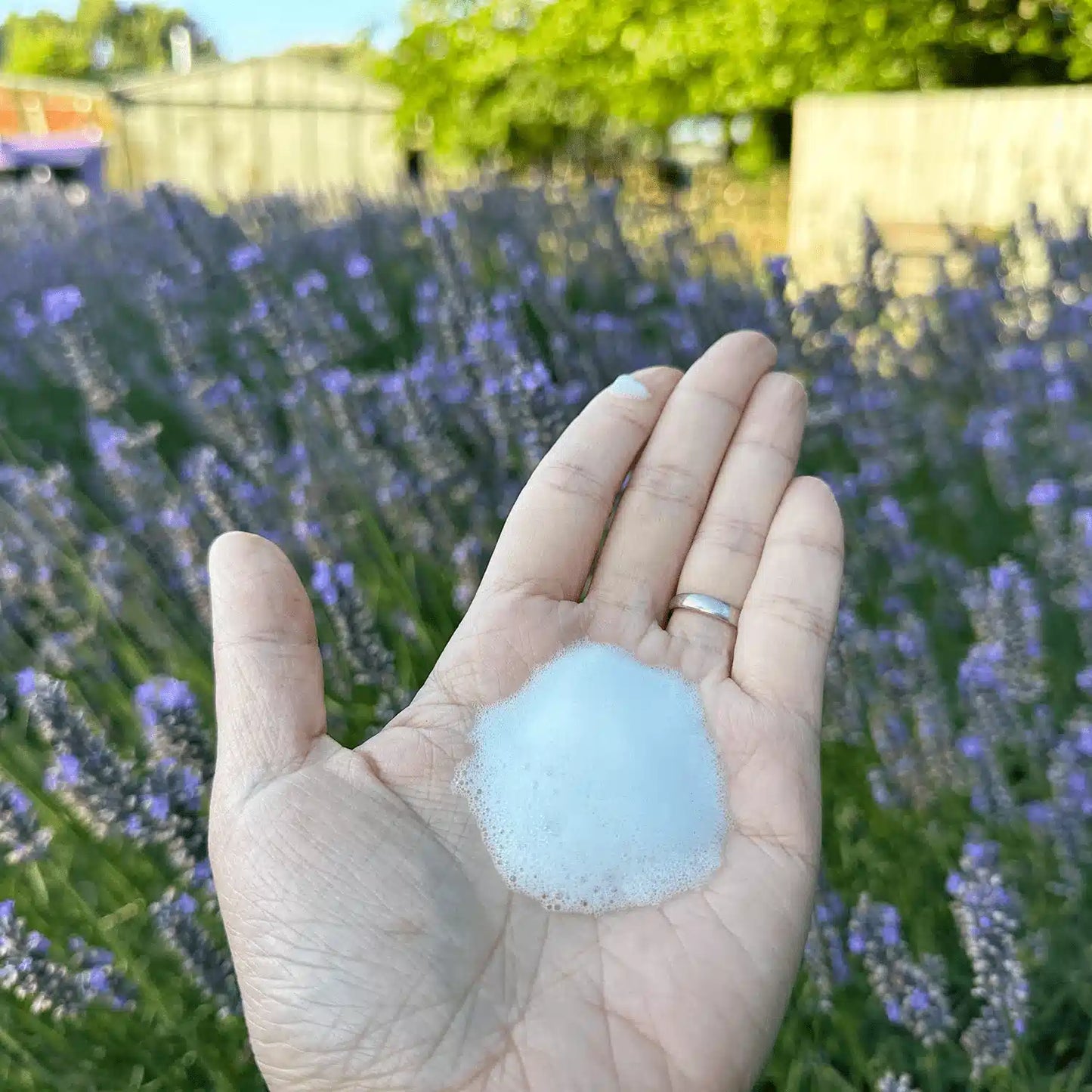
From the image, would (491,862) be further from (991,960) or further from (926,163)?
(926,163)

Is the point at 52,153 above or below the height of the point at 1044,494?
above

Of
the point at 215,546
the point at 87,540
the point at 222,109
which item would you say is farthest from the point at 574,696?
the point at 222,109

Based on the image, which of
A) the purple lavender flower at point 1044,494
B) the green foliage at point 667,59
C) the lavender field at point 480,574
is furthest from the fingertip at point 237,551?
the green foliage at point 667,59

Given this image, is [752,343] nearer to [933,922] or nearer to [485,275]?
[933,922]

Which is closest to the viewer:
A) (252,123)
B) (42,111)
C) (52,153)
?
(252,123)

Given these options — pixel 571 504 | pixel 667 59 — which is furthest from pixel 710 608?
pixel 667 59

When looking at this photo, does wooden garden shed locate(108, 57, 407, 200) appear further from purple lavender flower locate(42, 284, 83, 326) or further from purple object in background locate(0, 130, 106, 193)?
purple lavender flower locate(42, 284, 83, 326)

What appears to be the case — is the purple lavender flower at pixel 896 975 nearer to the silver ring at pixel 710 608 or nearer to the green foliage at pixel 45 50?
the silver ring at pixel 710 608
